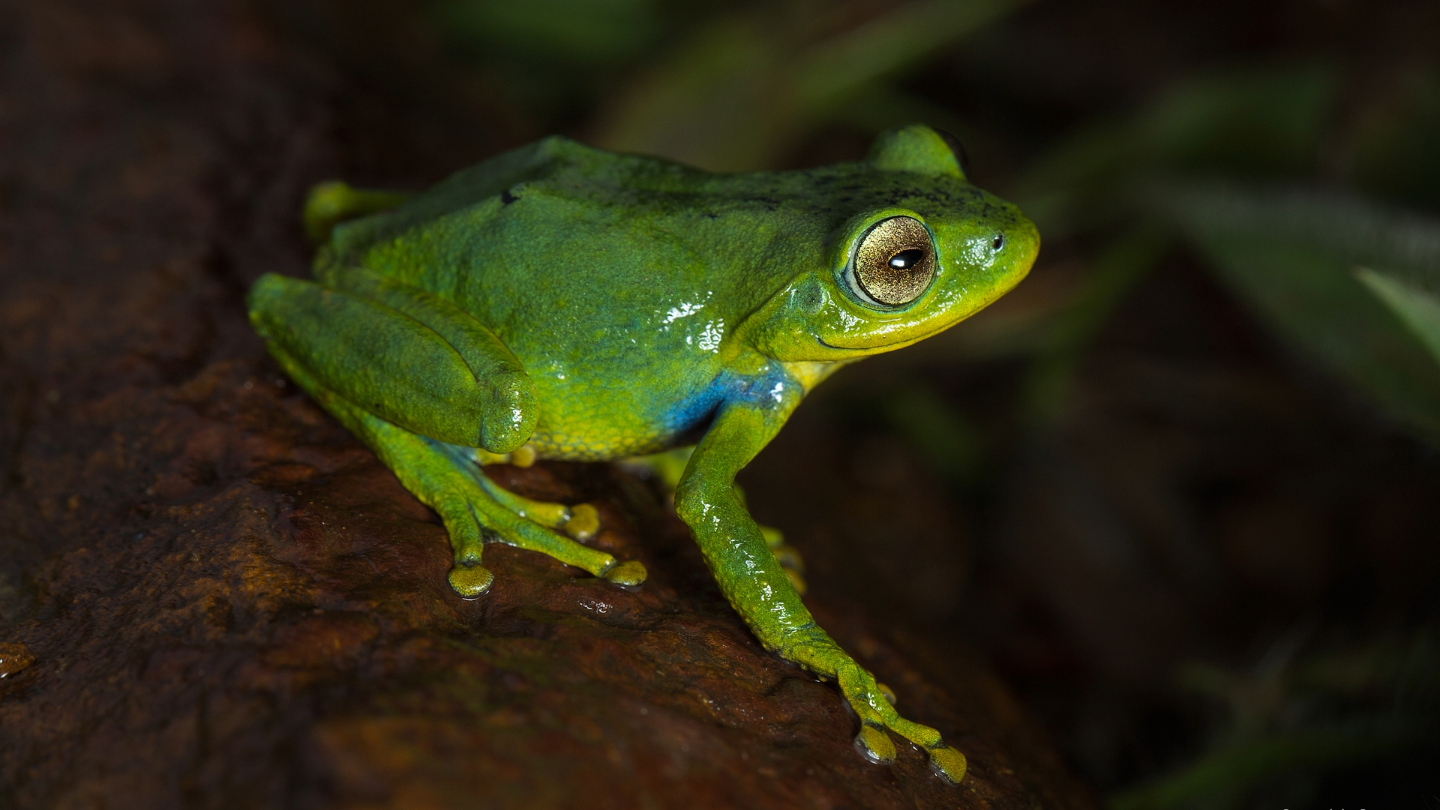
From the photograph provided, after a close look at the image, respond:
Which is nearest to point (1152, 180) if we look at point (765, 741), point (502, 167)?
point (502, 167)

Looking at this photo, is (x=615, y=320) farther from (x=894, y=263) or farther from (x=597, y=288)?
(x=894, y=263)

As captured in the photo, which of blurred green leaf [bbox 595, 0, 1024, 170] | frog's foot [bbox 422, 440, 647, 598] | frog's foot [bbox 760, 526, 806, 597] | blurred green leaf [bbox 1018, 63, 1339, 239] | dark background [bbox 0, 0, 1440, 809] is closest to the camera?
frog's foot [bbox 422, 440, 647, 598]

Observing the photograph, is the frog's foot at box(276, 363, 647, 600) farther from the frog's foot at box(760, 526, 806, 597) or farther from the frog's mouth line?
the frog's mouth line

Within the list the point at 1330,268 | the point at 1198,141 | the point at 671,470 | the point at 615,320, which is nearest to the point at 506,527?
the point at 615,320

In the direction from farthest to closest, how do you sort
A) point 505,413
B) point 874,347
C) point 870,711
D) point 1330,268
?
1. point 1330,268
2. point 874,347
3. point 505,413
4. point 870,711

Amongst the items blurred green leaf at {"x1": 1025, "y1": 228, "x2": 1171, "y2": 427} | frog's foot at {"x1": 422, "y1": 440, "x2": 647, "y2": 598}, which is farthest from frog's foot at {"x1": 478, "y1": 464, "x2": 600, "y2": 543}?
blurred green leaf at {"x1": 1025, "y1": 228, "x2": 1171, "y2": 427}

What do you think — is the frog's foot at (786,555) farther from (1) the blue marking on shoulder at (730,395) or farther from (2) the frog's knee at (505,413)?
(2) the frog's knee at (505,413)

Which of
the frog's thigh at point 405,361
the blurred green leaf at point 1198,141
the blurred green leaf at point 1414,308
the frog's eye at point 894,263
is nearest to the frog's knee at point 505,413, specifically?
the frog's thigh at point 405,361
